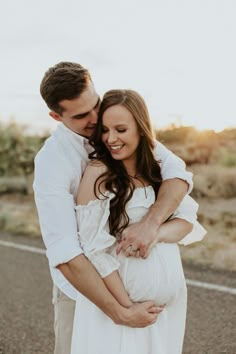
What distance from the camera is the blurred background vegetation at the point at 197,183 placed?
24.5ft

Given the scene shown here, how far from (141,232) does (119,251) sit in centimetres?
12

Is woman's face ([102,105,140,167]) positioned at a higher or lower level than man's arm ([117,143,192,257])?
higher

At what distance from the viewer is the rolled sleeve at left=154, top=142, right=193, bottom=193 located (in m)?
2.83

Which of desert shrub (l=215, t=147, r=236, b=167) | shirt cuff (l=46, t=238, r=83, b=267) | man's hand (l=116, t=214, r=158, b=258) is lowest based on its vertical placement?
desert shrub (l=215, t=147, r=236, b=167)

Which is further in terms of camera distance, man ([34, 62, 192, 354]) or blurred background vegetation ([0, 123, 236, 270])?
blurred background vegetation ([0, 123, 236, 270])

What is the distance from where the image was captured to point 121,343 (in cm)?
265

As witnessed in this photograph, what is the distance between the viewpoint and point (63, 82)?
283 centimetres

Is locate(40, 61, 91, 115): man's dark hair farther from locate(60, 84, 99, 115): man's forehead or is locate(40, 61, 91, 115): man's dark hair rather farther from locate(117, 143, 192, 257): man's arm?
locate(117, 143, 192, 257): man's arm

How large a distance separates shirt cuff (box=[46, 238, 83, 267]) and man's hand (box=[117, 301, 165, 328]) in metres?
0.29

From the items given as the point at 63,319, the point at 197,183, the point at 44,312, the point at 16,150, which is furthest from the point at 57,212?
the point at 16,150

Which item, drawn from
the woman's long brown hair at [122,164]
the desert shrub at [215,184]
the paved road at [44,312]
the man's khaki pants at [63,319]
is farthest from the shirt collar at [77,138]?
the desert shrub at [215,184]

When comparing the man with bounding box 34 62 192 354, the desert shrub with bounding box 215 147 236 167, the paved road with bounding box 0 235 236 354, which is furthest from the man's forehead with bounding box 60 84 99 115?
the desert shrub with bounding box 215 147 236 167

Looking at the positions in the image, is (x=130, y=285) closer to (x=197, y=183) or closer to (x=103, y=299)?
(x=103, y=299)

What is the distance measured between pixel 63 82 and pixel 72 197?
0.52m
